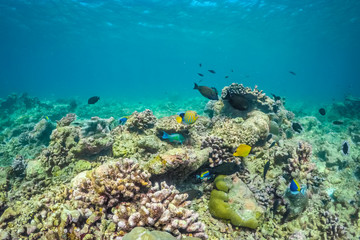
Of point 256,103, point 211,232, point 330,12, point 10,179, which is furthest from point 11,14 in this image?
point 330,12

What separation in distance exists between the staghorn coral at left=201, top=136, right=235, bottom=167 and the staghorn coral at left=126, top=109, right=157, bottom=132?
243 centimetres

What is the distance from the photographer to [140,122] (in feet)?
21.2

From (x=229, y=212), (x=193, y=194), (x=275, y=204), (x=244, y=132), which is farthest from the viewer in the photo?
(x=244, y=132)

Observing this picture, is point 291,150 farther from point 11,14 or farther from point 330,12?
point 11,14

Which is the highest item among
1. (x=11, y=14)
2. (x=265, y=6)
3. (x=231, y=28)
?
(x=265, y=6)

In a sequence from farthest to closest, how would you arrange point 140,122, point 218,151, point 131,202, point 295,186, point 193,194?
point 140,122
point 218,151
point 193,194
point 295,186
point 131,202

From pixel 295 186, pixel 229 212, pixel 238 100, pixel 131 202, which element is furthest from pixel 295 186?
pixel 238 100

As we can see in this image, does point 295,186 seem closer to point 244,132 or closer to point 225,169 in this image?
point 225,169

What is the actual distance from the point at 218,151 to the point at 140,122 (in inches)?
117

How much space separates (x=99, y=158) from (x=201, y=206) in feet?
11.0

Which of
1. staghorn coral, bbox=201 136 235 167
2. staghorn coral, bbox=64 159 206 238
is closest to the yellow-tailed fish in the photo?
staghorn coral, bbox=201 136 235 167

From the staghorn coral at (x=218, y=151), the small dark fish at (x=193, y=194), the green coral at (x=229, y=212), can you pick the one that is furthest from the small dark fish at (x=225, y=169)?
the green coral at (x=229, y=212)

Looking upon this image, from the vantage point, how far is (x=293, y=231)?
4301 millimetres

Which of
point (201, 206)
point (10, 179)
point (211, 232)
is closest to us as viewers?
point (211, 232)
